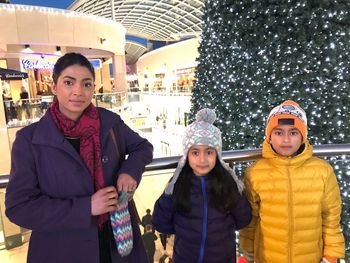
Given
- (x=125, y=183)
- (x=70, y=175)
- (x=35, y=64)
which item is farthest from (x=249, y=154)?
(x=35, y=64)

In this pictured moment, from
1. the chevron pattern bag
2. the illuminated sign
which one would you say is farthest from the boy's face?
the illuminated sign

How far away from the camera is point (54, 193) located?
1.55 metres

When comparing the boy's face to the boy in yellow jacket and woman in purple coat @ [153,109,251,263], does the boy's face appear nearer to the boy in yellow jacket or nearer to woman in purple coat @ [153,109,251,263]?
the boy in yellow jacket

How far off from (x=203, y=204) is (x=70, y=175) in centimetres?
84

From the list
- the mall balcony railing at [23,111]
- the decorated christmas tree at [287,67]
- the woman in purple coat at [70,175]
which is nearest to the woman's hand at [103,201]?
the woman in purple coat at [70,175]

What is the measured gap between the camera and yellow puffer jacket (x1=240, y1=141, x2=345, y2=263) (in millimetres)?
1956

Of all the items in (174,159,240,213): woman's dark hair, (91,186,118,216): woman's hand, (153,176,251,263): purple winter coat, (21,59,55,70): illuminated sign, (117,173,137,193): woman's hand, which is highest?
(21,59,55,70): illuminated sign

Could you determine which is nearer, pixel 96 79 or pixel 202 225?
pixel 202 225

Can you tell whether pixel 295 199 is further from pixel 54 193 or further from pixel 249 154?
pixel 54 193

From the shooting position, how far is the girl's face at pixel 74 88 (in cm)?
160

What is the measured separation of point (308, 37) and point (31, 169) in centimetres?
264

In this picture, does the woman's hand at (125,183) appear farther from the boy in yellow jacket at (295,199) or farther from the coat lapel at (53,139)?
the boy in yellow jacket at (295,199)

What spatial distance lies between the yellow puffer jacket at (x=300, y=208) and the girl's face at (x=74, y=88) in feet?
3.91

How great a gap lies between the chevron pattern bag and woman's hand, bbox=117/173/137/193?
3 centimetres
